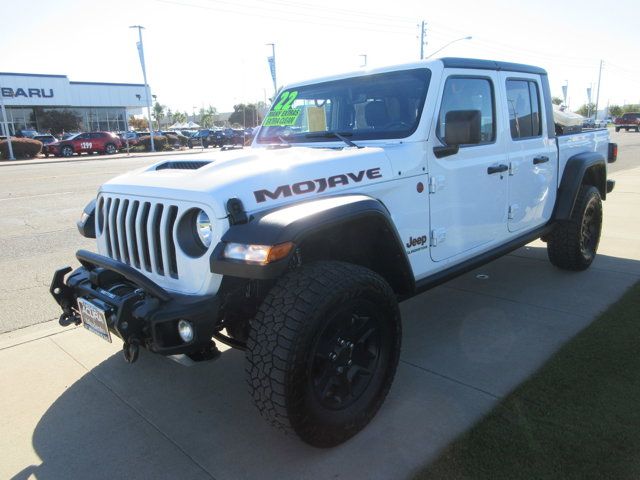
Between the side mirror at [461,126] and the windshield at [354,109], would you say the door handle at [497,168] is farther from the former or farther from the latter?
the windshield at [354,109]

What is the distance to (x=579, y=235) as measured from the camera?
16.3ft

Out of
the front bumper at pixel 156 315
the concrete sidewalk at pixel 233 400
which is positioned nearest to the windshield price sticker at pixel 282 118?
the concrete sidewalk at pixel 233 400

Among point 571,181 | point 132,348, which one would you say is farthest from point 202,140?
point 132,348

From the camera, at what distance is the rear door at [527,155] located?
13.5 ft

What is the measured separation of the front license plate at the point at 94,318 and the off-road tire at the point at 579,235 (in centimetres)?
422

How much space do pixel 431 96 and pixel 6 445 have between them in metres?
3.21

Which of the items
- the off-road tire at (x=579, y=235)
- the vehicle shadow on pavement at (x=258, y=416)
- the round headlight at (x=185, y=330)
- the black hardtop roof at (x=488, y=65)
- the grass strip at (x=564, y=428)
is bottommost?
the vehicle shadow on pavement at (x=258, y=416)

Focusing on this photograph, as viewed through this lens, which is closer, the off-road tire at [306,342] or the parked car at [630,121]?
the off-road tire at [306,342]

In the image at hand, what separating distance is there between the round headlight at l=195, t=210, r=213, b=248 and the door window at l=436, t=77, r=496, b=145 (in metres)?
1.67

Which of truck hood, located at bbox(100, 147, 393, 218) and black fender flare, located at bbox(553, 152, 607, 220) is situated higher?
truck hood, located at bbox(100, 147, 393, 218)

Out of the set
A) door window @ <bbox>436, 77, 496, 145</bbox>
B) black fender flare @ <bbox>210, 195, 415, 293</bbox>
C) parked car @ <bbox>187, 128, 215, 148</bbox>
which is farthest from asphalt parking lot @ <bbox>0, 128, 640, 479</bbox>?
parked car @ <bbox>187, 128, 215, 148</bbox>

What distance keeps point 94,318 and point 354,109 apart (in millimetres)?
2211

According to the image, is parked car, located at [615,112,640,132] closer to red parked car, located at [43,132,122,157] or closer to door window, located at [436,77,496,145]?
red parked car, located at [43,132,122,157]

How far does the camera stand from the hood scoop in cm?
297
